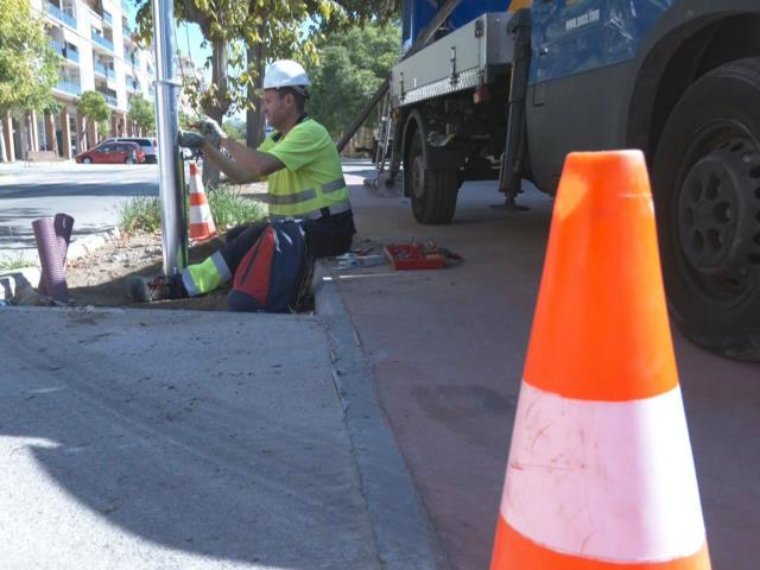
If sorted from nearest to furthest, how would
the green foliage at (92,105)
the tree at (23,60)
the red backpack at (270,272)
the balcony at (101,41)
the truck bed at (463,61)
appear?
1. the red backpack at (270,272)
2. the truck bed at (463,61)
3. the tree at (23,60)
4. the green foliage at (92,105)
5. the balcony at (101,41)

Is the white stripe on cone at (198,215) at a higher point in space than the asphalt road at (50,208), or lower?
higher

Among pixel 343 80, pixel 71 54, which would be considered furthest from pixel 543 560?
pixel 71 54

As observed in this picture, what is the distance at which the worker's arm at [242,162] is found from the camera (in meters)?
4.62

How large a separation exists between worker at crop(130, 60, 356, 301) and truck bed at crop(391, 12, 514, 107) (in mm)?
1401

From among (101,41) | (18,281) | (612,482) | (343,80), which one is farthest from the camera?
(101,41)

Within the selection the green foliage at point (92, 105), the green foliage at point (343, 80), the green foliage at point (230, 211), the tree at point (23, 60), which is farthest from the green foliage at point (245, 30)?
the green foliage at point (92, 105)

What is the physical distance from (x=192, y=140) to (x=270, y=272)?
102 cm

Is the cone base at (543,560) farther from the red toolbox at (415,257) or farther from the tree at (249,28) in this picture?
the tree at (249,28)

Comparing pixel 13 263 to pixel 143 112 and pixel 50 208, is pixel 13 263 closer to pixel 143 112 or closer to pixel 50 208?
pixel 50 208

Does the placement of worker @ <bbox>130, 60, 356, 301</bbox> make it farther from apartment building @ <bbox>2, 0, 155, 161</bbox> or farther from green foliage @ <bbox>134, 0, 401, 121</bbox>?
apartment building @ <bbox>2, 0, 155, 161</bbox>

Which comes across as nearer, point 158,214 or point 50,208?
point 158,214

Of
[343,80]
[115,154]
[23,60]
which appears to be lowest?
[115,154]

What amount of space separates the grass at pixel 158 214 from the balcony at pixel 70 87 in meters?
51.2

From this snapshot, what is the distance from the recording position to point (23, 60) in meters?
27.3
